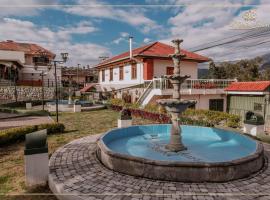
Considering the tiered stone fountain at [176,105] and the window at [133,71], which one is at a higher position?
the window at [133,71]

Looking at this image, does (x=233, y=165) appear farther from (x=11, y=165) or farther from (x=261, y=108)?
(x=261, y=108)

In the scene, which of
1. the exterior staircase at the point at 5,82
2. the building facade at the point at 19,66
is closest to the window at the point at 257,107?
the building facade at the point at 19,66

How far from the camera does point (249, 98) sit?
19156 millimetres

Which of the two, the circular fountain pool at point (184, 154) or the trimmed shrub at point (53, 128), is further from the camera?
the trimmed shrub at point (53, 128)

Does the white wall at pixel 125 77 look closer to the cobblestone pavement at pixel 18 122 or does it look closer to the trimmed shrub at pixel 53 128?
the cobblestone pavement at pixel 18 122

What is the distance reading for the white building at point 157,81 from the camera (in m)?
19.4

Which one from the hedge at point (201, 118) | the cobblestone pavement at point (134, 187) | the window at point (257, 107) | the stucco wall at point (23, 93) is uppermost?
the stucco wall at point (23, 93)

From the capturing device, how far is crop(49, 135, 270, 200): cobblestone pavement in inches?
197

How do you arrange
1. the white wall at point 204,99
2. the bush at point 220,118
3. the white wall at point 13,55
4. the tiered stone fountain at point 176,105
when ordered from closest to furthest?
the tiered stone fountain at point 176,105 → the bush at point 220,118 → the white wall at point 204,99 → the white wall at point 13,55

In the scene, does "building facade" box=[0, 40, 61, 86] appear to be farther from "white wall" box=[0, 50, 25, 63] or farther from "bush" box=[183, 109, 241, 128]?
"bush" box=[183, 109, 241, 128]

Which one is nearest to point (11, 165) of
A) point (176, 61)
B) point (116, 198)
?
point (116, 198)

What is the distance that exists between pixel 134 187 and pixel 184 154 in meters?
2.95

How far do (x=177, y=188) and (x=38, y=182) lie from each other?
3725 mm

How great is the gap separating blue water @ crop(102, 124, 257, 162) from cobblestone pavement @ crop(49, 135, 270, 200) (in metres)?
1.68
